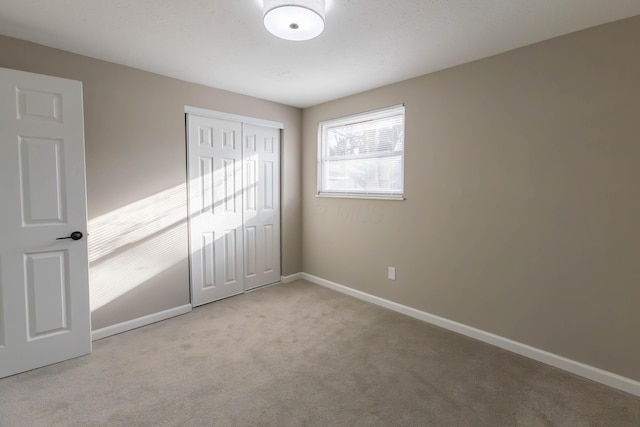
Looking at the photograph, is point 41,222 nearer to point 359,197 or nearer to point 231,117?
point 231,117

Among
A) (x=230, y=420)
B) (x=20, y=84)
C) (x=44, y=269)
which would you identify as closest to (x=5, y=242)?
(x=44, y=269)

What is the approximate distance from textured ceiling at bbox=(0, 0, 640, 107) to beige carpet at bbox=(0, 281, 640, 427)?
94.6 inches

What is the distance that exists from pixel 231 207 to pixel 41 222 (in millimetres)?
1747

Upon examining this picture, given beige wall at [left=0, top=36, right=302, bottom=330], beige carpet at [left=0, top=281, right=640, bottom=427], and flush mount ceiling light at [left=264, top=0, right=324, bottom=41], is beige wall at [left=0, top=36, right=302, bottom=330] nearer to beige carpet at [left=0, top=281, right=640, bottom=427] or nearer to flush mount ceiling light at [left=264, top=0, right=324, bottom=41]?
beige carpet at [left=0, top=281, right=640, bottom=427]

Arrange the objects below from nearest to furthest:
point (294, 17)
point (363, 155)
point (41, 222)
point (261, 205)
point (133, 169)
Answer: point (294, 17), point (41, 222), point (133, 169), point (363, 155), point (261, 205)

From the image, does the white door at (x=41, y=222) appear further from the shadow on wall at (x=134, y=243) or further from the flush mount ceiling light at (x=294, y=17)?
the flush mount ceiling light at (x=294, y=17)

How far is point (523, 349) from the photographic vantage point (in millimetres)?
2537

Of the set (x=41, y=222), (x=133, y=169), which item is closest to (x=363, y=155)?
(x=133, y=169)

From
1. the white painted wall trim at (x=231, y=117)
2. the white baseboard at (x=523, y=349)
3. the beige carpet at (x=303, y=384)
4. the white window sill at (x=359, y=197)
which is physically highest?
the white painted wall trim at (x=231, y=117)

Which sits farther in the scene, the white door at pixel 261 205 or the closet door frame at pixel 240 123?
the white door at pixel 261 205

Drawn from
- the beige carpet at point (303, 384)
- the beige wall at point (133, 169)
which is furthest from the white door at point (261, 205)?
the beige carpet at point (303, 384)

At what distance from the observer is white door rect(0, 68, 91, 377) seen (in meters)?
2.17

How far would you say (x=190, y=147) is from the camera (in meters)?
3.31

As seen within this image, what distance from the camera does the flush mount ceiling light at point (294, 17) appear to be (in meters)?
1.76
